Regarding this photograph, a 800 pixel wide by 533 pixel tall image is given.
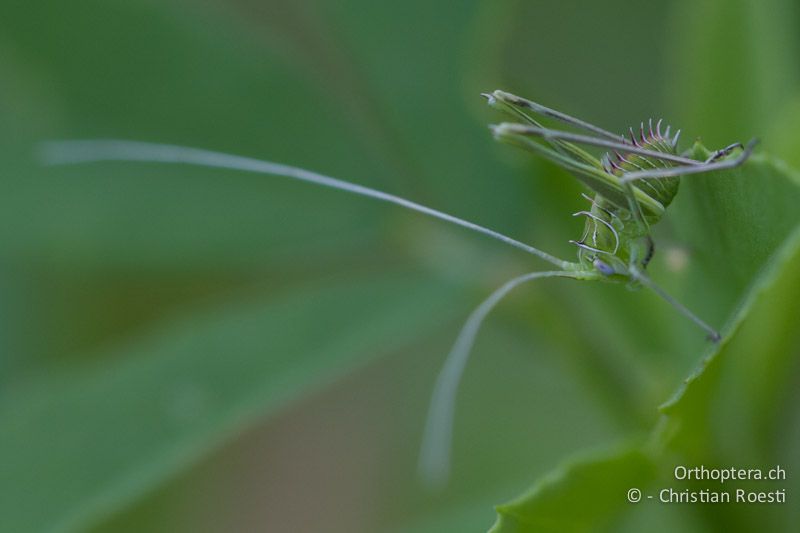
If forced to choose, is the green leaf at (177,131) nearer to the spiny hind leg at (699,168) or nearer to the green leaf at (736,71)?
the green leaf at (736,71)

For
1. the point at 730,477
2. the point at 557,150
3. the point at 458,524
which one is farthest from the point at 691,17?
the point at 458,524

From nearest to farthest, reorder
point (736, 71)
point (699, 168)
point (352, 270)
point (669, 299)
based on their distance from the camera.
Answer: point (699, 168) < point (669, 299) < point (736, 71) < point (352, 270)

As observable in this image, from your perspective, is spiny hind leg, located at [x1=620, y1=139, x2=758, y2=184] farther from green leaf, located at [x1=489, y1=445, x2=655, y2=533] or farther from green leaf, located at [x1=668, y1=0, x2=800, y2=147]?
green leaf, located at [x1=668, y1=0, x2=800, y2=147]

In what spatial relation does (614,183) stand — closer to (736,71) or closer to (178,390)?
(736,71)

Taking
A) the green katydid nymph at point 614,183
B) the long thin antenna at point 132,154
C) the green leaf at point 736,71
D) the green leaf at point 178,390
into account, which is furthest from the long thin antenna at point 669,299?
the long thin antenna at point 132,154

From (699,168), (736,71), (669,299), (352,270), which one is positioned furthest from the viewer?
(352,270)

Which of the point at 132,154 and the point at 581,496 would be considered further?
the point at 132,154

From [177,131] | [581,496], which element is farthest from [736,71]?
[177,131]
